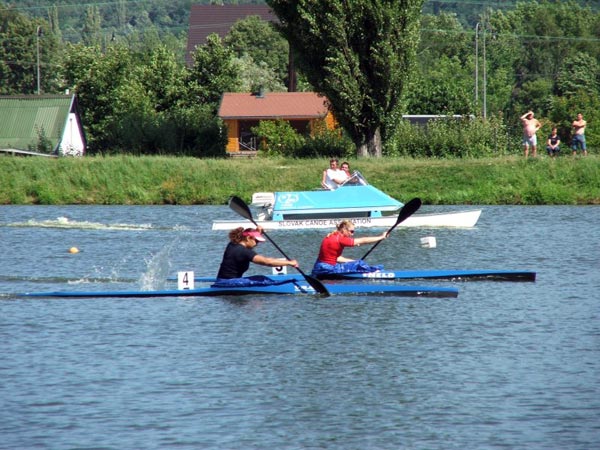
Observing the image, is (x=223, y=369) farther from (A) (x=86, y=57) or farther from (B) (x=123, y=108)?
(A) (x=86, y=57)

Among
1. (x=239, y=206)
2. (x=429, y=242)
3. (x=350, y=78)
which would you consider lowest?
(x=429, y=242)

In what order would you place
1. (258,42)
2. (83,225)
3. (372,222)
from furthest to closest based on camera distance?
(258,42) < (83,225) < (372,222)

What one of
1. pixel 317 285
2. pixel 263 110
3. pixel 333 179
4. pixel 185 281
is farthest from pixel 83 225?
pixel 263 110

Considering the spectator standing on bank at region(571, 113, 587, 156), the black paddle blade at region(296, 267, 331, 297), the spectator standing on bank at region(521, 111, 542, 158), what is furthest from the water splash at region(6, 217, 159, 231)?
the spectator standing on bank at region(571, 113, 587, 156)

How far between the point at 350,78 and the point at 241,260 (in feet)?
75.6

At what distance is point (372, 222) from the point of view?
2859 cm

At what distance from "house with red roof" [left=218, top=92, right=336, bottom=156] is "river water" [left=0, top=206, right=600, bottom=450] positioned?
139ft

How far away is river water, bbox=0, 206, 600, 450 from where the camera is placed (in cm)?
1200

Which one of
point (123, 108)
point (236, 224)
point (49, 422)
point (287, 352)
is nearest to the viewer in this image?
point (49, 422)

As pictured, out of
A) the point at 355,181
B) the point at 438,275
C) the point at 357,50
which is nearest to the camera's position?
the point at 438,275

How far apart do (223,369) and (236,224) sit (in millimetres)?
14253

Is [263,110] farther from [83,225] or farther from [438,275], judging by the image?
[438,275]

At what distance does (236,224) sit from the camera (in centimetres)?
2886

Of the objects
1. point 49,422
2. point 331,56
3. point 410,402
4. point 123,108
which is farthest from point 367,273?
point 123,108
